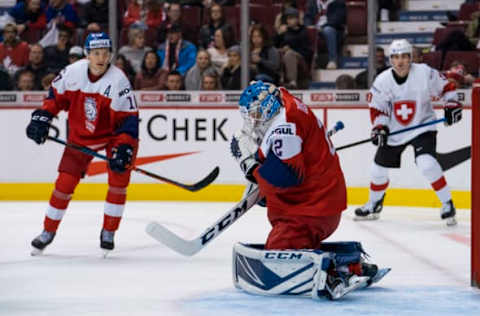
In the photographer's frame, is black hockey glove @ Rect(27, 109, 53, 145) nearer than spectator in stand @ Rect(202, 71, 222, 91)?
Yes

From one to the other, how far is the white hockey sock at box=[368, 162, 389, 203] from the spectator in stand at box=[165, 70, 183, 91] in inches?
76.2

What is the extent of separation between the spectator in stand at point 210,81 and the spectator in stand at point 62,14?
4.07 ft

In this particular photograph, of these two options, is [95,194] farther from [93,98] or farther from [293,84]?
[93,98]

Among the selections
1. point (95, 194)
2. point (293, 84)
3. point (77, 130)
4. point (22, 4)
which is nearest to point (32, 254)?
point (77, 130)

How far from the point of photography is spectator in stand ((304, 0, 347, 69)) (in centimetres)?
827

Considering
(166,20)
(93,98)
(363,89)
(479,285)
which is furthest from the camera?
(166,20)

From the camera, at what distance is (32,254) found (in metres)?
5.46

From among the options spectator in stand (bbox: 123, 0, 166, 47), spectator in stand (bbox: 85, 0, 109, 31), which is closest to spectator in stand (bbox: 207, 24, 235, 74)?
spectator in stand (bbox: 123, 0, 166, 47)

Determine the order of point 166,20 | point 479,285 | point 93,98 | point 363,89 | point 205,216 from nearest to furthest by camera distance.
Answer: point 479,285
point 93,98
point 205,216
point 363,89
point 166,20

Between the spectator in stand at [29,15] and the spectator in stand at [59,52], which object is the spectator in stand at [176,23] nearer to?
the spectator in stand at [59,52]

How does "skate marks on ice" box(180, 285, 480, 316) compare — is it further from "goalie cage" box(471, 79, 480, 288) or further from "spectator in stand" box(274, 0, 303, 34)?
"spectator in stand" box(274, 0, 303, 34)

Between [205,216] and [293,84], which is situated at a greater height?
[293,84]

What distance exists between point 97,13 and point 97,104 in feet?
10.7

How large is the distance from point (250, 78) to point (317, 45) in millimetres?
619
